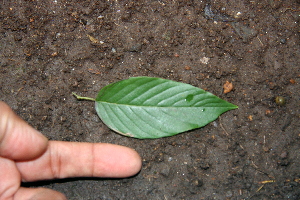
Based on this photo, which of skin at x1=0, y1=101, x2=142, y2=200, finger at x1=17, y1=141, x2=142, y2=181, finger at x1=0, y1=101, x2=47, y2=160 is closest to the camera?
finger at x1=0, y1=101, x2=47, y2=160

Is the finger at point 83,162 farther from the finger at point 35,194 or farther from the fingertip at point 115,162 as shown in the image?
the finger at point 35,194

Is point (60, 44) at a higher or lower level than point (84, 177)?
higher

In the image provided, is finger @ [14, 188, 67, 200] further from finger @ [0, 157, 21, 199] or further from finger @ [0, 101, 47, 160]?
finger @ [0, 101, 47, 160]

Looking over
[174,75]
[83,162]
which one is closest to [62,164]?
[83,162]

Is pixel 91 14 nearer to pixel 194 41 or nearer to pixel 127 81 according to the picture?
pixel 127 81

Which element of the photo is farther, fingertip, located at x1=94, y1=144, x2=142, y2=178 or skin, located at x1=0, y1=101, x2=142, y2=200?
fingertip, located at x1=94, y1=144, x2=142, y2=178

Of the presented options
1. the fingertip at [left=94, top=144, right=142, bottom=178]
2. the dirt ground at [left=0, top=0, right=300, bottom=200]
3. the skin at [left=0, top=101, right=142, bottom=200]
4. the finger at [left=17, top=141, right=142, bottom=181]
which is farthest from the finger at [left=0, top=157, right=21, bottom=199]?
the fingertip at [left=94, top=144, right=142, bottom=178]

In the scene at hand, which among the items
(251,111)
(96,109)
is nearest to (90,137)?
(96,109)
